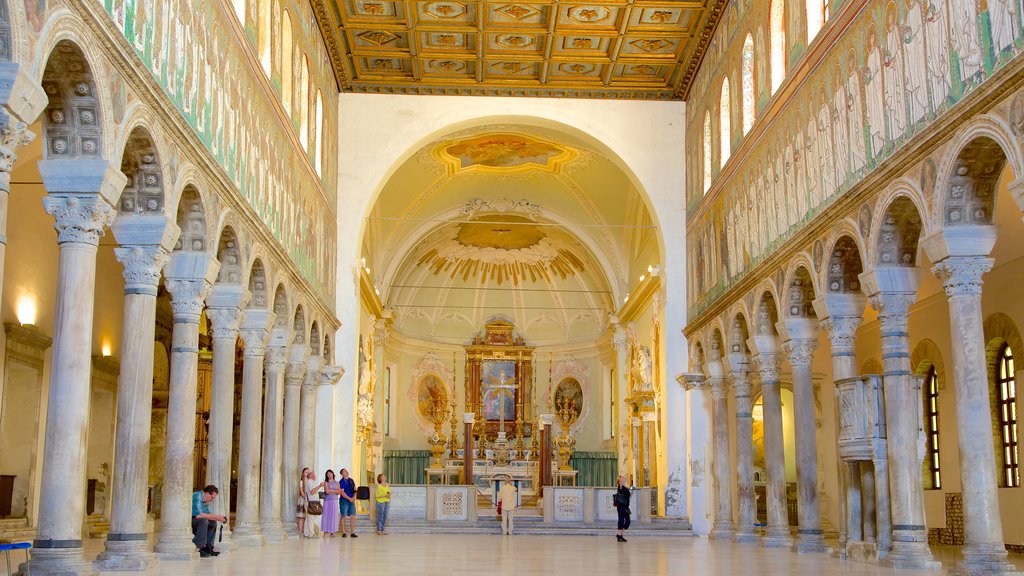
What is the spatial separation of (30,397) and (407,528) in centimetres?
1022

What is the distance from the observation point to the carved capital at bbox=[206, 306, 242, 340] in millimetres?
17641

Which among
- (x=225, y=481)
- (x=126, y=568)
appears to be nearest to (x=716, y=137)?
(x=225, y=481)

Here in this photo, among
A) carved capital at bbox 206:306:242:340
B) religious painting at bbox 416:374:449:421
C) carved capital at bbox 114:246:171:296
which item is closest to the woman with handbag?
carved capital at bbox 206:306:242:340

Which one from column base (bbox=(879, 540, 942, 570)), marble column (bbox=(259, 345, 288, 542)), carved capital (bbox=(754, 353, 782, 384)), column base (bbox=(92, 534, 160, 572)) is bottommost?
column base (bbox=(879, 540, 942, 570))

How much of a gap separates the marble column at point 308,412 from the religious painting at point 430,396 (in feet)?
60.5

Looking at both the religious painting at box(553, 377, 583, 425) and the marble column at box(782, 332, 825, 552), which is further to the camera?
the religious painting at box(553, 377, 583, 425)

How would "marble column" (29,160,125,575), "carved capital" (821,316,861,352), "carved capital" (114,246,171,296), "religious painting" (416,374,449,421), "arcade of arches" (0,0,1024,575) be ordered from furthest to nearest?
1. "religious painting" (416,374,449,421)
2. "carved capital" (821,316,861,352)
3. "carved capital" (114,246,171,296)
4. "arcade of arches" (0,0,1024,575)
5. "marble column" (29,160,125,575)

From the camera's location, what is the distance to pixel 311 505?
906 inches

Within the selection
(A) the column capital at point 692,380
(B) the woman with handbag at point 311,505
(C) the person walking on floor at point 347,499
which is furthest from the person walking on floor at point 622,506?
(B) the woman with handbag at point 311,505

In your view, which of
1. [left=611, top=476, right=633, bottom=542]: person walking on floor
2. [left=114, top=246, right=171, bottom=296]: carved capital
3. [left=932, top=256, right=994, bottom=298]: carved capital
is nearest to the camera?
[left=932, top=256, right=994, bottom=298]: carved capital

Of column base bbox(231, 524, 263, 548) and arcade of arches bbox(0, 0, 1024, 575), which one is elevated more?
arcade of arches bbox(0, 0, 1024, 575)

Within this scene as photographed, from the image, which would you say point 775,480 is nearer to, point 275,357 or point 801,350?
point 801,350

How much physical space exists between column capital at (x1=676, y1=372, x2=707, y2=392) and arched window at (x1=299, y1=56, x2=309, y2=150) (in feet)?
34.2

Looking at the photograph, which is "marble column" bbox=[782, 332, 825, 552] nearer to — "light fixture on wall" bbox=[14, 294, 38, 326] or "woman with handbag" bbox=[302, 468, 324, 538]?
"woman with handbag" bbox=[302, 468, 324, 538]
